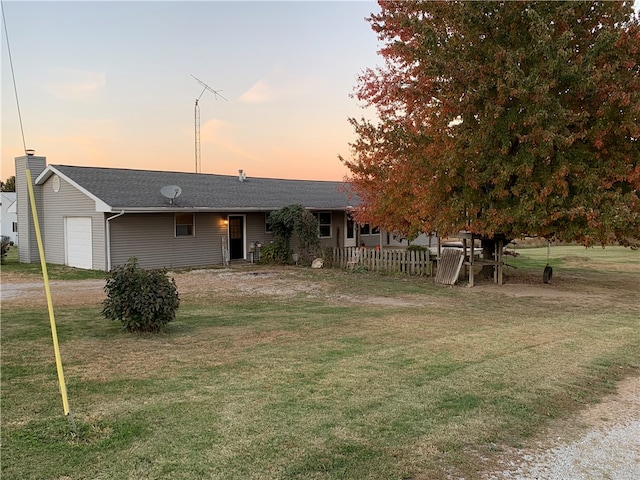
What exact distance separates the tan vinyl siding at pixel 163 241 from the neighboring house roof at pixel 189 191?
0.75 metres

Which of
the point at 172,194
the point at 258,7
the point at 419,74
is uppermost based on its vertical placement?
the point at 258,7

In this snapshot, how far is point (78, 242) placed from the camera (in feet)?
64.5

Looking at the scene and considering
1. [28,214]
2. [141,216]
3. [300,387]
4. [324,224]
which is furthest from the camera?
[324,224]

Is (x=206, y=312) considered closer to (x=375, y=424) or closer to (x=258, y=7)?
(x=375, y=424)

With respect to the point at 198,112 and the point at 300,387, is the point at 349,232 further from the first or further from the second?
the point at 300,387

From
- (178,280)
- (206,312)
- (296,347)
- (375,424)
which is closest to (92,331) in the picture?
(206,312)

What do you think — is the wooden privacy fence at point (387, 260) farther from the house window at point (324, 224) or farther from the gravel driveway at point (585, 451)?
the gravel driveway at point (585, 451)

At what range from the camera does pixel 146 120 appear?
22.0 m

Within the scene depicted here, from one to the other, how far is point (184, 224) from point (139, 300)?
41.5ft

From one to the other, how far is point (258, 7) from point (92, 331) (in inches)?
496

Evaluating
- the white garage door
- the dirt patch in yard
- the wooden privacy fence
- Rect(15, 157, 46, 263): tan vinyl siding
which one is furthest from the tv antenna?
the dirt patch in yard

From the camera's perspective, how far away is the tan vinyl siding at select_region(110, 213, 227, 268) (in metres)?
18.5

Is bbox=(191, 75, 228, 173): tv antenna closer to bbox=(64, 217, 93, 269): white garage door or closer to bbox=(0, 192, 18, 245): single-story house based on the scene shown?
bbox=(64, 217, 93, 269): white garage door

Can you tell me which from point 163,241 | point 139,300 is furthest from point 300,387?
point 163,241
